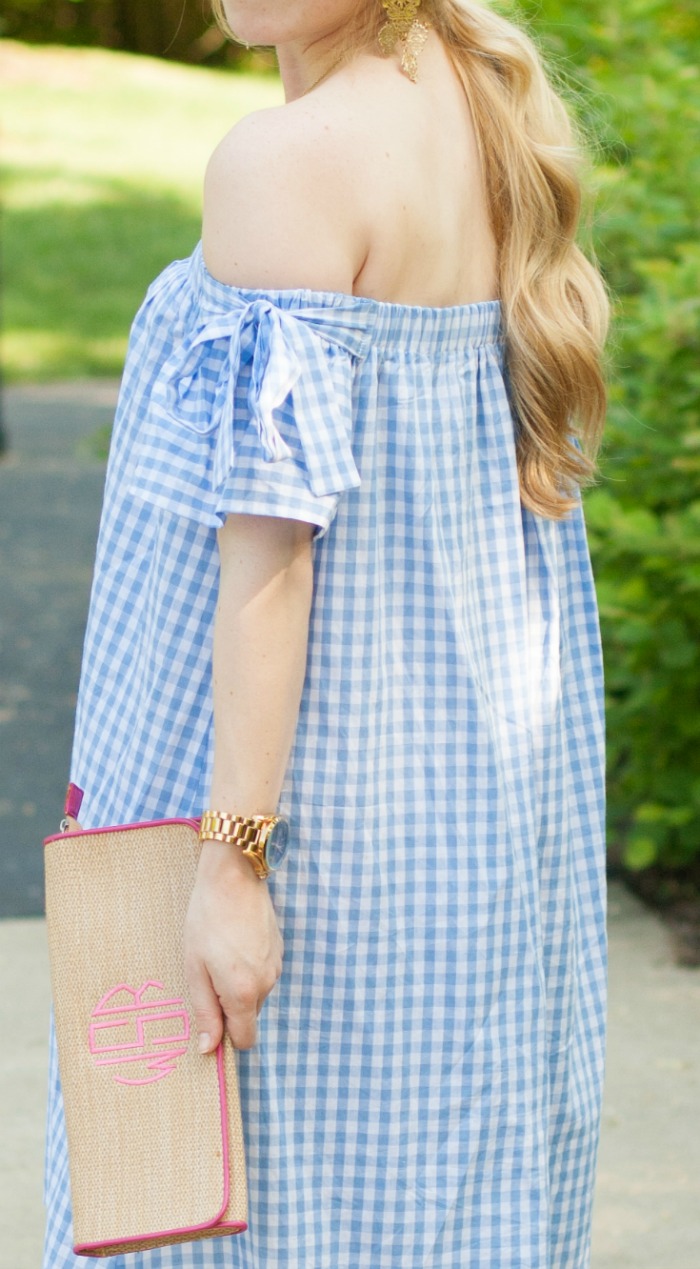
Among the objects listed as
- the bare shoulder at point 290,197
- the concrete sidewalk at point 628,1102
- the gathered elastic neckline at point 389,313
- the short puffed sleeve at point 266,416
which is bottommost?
the concrete sidewalk at point 628,1102

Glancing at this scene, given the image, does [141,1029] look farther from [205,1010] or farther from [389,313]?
[389,313]

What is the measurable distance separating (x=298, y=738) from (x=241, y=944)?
0.20 m

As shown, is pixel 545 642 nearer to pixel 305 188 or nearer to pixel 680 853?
pixel 305 188

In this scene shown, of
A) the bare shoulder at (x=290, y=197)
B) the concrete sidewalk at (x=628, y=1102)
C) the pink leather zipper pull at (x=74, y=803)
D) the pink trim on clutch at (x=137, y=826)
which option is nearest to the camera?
the bare shoulder at (x=290, y=197)

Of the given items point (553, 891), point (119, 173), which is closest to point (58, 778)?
point (553, 891)

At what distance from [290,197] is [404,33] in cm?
25

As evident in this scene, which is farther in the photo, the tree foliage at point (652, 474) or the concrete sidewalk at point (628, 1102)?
the tree foliage at point (652, 474)

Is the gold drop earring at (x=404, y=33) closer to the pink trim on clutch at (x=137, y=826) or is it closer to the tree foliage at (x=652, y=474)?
the pink trim on clutch at (x=137, y=826)

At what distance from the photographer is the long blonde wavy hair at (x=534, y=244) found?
60.2 inches

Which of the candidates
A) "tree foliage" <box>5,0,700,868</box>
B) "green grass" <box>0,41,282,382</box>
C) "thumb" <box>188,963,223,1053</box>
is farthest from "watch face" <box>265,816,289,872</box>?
"green grass" <box>0,41,282,382</box>

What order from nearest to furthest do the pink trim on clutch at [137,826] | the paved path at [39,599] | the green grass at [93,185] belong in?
the pink trim on clutch at [137,826]
the paved path at [39,599]
the green grass at [93,185]

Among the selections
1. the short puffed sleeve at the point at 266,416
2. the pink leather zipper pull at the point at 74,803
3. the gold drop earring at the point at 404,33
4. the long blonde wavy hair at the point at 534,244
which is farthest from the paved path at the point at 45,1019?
the gold drop earring at the point at 404,33

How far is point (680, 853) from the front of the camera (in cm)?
381

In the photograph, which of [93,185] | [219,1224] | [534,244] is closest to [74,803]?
[219,1224]
